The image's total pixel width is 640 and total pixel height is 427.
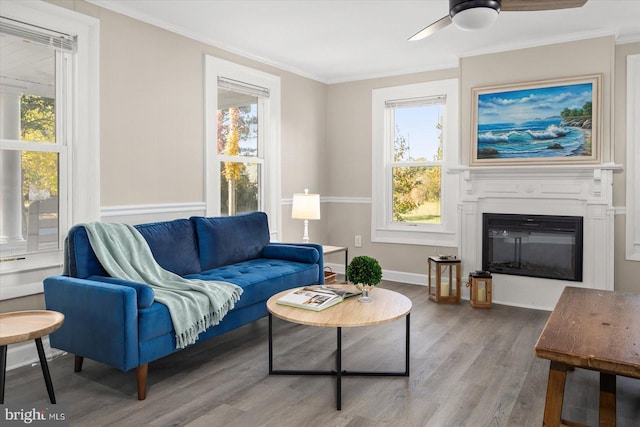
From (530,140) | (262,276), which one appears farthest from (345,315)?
(530,140)

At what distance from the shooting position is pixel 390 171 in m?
5.64

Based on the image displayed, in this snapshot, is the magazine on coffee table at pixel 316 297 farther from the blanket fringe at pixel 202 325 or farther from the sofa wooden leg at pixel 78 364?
the sofa wooden leg at pixel 78 364

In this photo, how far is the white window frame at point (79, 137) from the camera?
3139mm

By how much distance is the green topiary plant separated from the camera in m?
2.81

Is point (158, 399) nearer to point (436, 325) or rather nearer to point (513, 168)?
point (436, 325)

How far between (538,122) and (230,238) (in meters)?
3.06

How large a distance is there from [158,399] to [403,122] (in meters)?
4.15

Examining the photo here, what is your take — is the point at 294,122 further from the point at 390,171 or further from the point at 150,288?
the point at 150,288

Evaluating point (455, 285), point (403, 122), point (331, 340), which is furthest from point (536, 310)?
point (403, 122)

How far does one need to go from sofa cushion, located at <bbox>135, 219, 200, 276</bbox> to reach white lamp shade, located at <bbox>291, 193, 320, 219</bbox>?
1430mm

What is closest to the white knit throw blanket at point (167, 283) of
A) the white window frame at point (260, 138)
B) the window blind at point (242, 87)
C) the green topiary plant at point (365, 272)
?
the green topiary plant at point (365, 272)

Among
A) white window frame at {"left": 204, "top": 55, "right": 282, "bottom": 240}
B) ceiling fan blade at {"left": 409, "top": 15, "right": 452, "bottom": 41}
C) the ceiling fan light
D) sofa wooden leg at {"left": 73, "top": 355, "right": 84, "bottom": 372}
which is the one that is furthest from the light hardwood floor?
ceiling fan blade at {"left": 409, "top": 15, "right": 452, "bottom": 41}

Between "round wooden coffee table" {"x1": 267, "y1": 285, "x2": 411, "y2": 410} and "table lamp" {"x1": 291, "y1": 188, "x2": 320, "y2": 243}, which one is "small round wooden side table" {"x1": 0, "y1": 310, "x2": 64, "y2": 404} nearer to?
"round wooden coffee table" {"x1": 267, "y1": 285, "x2": 411, "y2": 410}

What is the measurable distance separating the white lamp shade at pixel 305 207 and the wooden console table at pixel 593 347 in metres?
2.79
